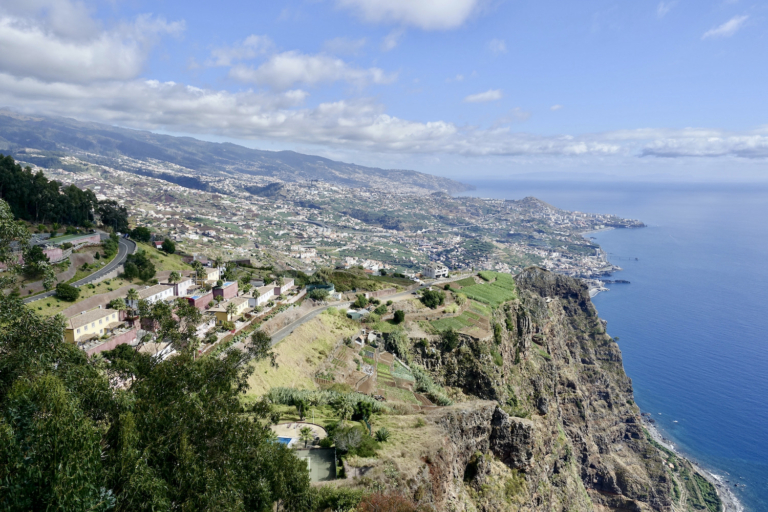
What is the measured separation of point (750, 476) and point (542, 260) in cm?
11789

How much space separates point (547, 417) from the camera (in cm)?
4481

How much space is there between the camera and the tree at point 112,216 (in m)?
60.8

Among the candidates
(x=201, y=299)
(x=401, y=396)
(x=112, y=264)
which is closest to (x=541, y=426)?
(x=401, y=396)

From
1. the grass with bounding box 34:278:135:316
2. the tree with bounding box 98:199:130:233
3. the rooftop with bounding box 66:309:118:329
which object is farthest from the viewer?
the tree with bounding box 98:199:130:233

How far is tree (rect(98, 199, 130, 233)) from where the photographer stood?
6078 cm

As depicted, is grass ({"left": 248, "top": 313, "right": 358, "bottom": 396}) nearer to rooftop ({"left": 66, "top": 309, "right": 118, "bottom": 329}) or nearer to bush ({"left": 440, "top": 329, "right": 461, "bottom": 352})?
bush ({"left": 440, "top": 329, "right": 461, "bottom": 352})

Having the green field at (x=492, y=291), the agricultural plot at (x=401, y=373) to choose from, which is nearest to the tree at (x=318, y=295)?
the agricultural plot at (x=401, y=373)

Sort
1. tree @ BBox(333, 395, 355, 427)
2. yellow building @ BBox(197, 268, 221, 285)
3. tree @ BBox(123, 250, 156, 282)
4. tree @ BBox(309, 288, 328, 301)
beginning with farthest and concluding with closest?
1. yellow building @ BBox(197, 268, 221, 285)
2. tree @ BBox(309, 288, 328, 301)
3. tree @ BBox(123, 250, 156, 282)
4. tree @ BBox(333, 395, 355, 427)

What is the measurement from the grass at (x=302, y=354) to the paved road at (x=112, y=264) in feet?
66.4

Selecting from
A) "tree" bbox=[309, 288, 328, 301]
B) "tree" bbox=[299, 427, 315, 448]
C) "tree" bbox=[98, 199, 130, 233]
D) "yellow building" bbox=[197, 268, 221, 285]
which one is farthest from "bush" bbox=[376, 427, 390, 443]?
"tree" bbox=[98, 199, 130, 233]

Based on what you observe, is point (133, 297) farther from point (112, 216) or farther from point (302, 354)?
point (112, 216)

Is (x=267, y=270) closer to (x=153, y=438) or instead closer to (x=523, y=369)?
(x=523, y=369)

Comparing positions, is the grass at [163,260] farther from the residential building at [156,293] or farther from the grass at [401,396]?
the grass at [401,396]

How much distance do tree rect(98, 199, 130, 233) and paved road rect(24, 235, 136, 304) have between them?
4.83m
